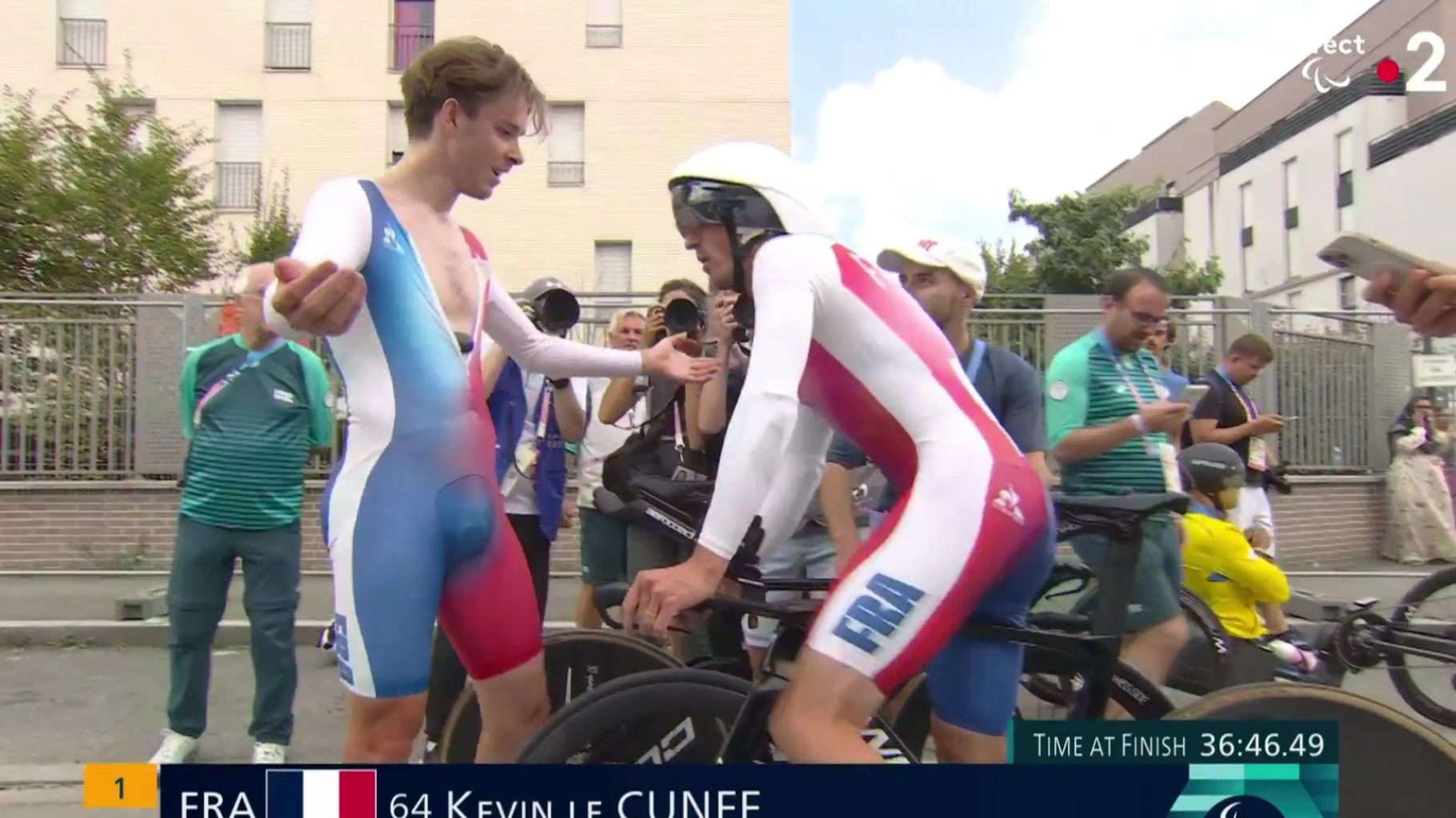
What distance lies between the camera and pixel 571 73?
967 centimetres

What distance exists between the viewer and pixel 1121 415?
395 cm

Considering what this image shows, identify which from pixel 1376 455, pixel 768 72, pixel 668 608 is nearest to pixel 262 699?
pixel 668 608

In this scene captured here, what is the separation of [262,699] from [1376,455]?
967cm

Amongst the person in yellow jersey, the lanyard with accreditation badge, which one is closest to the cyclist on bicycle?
the lanyard with accreditation badge

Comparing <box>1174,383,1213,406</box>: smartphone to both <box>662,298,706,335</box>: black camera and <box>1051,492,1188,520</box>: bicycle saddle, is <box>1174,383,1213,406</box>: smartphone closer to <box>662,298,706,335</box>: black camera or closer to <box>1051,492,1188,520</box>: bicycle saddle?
<box>1051,492,1188,520</box>: bicycle saddle

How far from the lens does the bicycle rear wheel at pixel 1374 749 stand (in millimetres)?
2168

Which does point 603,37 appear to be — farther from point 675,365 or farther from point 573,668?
point 573,668

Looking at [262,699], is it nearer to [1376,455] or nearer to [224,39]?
[1376,455]

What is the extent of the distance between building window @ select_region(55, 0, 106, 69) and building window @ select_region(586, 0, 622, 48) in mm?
10587

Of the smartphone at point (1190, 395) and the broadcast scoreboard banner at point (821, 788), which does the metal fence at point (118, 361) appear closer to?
the smartphone at point (1190, 395)

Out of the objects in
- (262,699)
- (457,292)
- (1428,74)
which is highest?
(1428,74)

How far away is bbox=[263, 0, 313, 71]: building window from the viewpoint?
16797mm

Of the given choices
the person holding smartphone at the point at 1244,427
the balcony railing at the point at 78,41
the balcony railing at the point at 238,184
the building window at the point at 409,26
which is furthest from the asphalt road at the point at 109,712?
the balcony railing at the point at 78,41

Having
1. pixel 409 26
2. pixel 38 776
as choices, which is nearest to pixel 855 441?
pixel 38 776
